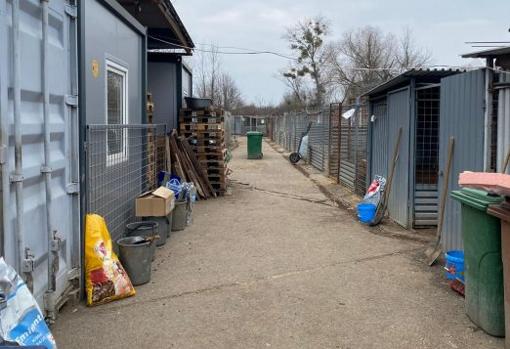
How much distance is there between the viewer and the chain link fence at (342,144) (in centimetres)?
1171

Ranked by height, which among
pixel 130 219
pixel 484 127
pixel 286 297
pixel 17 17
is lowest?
pixel 286 297

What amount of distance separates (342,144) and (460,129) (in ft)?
26.3

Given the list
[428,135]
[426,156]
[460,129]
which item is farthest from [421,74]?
[460,129]

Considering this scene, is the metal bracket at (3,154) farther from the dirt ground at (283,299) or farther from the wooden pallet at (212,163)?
the wooden pallet at (212,163)

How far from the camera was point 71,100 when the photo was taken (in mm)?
4555

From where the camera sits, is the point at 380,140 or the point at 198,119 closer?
the point at 380,140

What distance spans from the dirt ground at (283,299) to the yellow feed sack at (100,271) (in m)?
0.12

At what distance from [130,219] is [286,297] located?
2732 mm

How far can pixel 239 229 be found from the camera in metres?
8.27

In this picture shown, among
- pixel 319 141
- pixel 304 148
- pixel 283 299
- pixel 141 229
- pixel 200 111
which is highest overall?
pixel 200 111

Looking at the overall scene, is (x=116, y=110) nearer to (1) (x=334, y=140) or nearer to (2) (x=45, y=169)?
(2) (x=45, y=169)

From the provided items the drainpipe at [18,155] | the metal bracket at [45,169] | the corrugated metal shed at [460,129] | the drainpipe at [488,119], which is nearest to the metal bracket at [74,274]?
the drainpipe at [18,155]

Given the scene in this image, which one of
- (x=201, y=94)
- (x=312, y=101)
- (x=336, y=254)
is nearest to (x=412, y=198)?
(x=336, y=254)

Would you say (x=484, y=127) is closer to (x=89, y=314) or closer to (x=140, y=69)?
(x=89, y=314)
